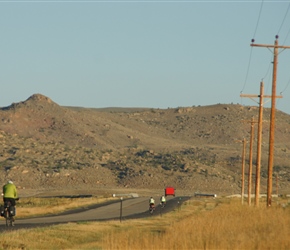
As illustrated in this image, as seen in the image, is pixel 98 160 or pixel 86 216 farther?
pixel 98 160

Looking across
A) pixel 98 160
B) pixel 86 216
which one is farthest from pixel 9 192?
pixel 98 160

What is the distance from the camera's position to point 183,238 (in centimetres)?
2372

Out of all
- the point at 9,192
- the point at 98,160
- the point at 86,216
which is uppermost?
the point at 98,160

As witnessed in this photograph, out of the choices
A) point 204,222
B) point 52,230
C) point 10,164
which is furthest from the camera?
Answer: point 10,164

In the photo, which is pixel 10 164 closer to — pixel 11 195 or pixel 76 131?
pixel 76 131

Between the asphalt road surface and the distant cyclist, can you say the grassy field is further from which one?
the asphalt road surface

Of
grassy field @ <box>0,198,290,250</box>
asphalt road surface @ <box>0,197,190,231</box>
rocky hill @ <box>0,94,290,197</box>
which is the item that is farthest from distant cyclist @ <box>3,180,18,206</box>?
rocky hill @ <box>0,94,290,197</box>

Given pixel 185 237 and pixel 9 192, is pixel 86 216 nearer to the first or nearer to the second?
pixel 9 192

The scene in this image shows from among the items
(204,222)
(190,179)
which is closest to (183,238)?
(204,222)

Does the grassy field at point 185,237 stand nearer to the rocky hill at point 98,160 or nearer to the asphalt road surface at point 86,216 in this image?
the asphalt road surface at point 86,216

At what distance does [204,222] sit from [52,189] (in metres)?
107

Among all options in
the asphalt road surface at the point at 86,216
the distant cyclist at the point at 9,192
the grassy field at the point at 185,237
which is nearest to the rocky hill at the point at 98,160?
the asphalt road surface at the point at 86,216

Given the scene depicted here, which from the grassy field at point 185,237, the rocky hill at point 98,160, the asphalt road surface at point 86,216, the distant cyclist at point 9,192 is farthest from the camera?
the rocky hill at point 98,160

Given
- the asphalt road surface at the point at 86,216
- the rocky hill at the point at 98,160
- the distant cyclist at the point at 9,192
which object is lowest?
the asphalt road surface at the point at 86,216
